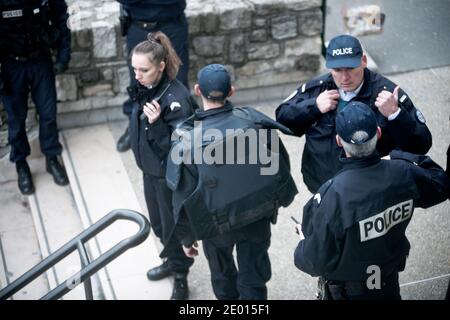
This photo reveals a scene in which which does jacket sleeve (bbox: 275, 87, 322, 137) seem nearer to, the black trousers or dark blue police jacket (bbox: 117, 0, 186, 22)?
the black trousers

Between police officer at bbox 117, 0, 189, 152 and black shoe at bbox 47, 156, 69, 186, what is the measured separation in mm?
897

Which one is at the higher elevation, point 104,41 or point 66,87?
point 104,41

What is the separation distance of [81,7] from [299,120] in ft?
9.55

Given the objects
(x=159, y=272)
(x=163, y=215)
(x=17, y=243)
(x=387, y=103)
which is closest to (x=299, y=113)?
(x=387, y=103)

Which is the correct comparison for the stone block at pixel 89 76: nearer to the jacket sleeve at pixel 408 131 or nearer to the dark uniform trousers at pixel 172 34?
the dark uniform trousers at pixel 172 34

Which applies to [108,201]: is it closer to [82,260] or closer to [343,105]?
[82,260]

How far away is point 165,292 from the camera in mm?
5250

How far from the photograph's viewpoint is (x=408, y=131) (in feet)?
13.7

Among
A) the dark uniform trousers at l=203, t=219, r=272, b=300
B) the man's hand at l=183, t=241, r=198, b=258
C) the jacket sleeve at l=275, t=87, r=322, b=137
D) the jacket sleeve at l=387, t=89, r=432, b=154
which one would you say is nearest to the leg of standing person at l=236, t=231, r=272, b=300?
the dark uniform trousers at l=203, t=219, r=272, b=300

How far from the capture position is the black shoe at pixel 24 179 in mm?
6250

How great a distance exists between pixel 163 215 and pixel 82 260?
3.33 ft

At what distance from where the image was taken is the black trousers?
4832 millimetres

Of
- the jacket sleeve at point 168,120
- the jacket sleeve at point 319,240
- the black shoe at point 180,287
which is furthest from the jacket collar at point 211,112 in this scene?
the black shoe at point 180,287

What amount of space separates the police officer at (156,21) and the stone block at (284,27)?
0.86 meters
